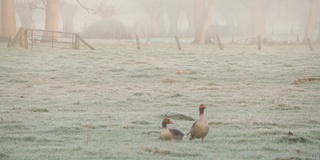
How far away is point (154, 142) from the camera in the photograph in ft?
32.4

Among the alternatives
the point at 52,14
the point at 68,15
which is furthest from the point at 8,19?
the point at 68,15

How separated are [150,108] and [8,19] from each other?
30082 mm

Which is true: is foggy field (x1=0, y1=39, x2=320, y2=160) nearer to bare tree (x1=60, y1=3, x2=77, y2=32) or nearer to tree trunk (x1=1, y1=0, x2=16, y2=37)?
tree trunk (x1=1, y1=0, x2=16, y2=37)

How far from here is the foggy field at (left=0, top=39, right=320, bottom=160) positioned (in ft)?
30.4

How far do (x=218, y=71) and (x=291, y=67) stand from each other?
430 cm

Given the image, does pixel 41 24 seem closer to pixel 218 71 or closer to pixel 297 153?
pixel 218 71

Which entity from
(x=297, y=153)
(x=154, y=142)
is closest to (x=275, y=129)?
(x=297, y=153)

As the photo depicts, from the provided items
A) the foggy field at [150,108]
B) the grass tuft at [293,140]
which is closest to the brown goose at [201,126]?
the foggy field at [150,108]

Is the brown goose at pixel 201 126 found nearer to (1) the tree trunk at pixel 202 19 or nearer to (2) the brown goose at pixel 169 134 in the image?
(2) the brown goose at pixel 169 134

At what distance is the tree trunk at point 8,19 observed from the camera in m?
Answer: 41.8

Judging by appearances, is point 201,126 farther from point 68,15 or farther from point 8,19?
point 68,15

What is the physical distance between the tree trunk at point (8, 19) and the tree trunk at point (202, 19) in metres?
17.9

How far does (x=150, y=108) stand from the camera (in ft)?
48.0

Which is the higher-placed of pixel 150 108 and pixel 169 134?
pixel 169 134
